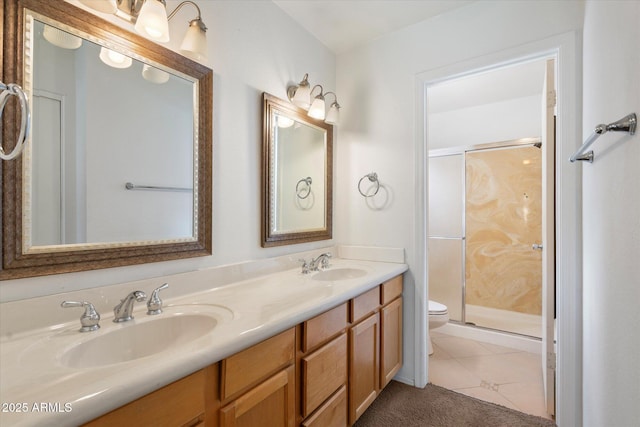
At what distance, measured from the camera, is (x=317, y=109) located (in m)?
1.94

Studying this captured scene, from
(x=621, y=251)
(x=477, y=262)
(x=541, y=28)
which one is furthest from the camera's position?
(x=477, y=262)

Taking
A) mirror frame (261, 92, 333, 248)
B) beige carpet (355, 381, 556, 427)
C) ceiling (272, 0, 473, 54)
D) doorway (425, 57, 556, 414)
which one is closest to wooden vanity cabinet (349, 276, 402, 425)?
beige carpet (355, 381, 556, 427)

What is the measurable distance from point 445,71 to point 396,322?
1.66 m

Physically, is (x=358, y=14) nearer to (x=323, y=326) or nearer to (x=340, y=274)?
(x=340, y=274)

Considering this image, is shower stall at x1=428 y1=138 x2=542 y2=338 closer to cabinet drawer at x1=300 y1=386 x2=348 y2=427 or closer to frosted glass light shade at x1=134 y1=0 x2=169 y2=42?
cabinet drawer at x1=300 y1=386 x2=348 y2=427

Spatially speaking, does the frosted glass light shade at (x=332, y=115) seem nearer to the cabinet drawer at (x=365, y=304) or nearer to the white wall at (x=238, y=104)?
the white wall at (x=238, y=104)

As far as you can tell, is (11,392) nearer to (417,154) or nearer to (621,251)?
(621,251)

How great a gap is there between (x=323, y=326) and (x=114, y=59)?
1299mm

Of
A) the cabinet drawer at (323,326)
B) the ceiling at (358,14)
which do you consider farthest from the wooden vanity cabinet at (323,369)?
the ceiling at (358,14)

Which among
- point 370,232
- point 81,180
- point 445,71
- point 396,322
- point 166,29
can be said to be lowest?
point 396,322

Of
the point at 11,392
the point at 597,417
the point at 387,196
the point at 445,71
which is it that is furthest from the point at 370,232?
the point at 11,392

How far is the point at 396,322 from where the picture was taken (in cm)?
191

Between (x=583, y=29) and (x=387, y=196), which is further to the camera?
(x=387, y=196)

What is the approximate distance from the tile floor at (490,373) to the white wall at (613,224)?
2.42 feet
